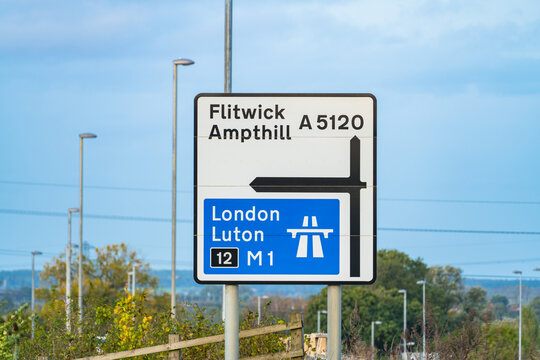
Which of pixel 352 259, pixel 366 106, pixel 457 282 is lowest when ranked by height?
pixel 457 282

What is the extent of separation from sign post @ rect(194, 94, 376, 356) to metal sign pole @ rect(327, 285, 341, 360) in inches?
1.7

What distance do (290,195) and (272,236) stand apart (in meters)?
0.30

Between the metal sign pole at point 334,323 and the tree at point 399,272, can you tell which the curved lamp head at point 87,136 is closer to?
the metal sign pole at point 334,323

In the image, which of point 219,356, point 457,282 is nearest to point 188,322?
point 219,356

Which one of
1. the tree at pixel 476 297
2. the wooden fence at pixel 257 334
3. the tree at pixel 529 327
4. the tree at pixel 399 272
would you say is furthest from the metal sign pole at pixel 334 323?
the tree at pixel 476 297

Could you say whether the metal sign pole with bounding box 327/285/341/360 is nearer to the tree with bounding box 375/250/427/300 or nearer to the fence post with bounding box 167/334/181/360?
the fence post with bounding box 167/334/181/360

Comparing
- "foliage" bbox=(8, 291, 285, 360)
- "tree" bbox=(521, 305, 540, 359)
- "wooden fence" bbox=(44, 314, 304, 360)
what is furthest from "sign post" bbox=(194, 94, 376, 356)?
"tree" bbox=(521, 305, 540, 359)

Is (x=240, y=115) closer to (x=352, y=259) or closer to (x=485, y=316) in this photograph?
(x=352, y=259)

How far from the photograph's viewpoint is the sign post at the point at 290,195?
261 inches

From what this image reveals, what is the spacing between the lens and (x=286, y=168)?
6.68 m

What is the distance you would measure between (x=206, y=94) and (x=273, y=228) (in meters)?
1.02

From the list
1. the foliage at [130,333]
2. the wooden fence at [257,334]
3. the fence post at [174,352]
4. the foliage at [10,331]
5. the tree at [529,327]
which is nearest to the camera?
the foliage at [10,331]

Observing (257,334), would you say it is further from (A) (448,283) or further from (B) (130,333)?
(A) (448,283)

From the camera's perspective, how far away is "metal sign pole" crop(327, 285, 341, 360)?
650 centimetres
